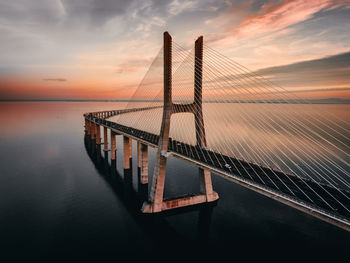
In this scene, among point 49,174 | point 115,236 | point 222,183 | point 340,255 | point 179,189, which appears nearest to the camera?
point 340,255

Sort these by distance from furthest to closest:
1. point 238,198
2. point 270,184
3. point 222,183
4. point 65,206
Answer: point 222,183, point 238,198, point 65,206, point 270,184

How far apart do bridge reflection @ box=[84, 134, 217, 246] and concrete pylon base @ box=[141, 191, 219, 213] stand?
659 millimetres

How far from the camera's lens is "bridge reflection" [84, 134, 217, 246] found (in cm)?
2512

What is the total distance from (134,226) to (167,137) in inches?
522

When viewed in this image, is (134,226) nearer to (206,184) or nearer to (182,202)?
(182,202)

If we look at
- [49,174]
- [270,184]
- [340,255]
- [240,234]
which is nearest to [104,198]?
[49,174]

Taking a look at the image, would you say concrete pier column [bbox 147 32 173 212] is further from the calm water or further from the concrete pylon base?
the calm water

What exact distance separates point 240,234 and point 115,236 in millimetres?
16227

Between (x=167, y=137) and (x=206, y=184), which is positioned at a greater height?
(x=167, y=137)

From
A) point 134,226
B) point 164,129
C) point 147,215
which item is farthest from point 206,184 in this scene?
point 134,226

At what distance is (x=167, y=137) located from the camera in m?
28.2

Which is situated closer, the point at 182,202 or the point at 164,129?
the point at 164,129

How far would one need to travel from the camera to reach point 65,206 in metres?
31.5

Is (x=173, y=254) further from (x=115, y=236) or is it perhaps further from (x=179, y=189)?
(x=179, y=189)
